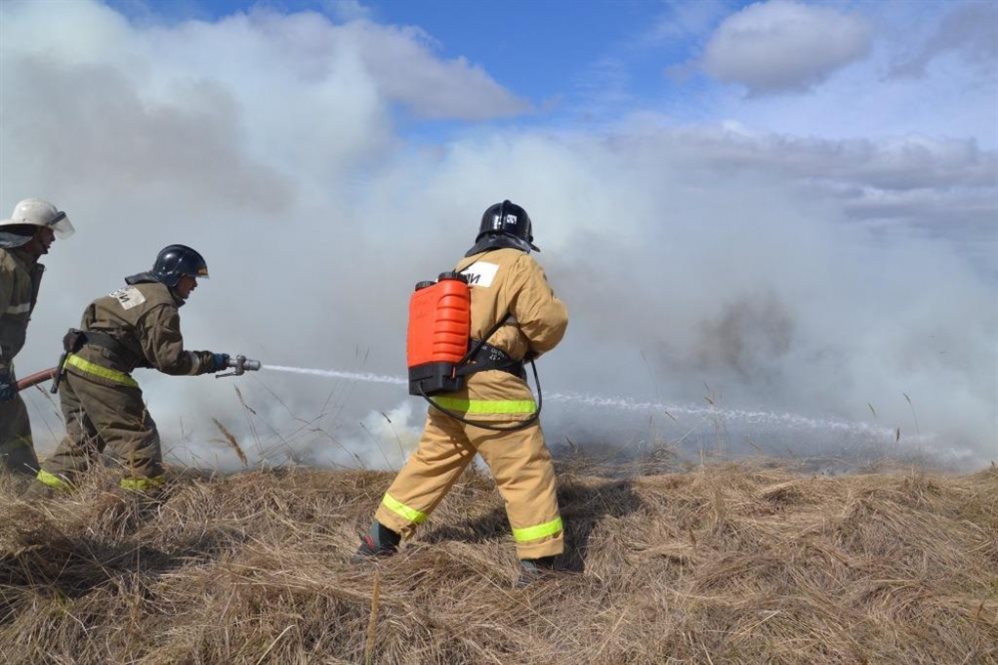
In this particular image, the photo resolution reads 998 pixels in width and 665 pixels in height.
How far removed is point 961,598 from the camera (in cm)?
338

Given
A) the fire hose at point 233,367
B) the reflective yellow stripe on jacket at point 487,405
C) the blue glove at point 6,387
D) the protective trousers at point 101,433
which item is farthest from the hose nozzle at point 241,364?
the reflective yellow stripe on jacket at point 487,405

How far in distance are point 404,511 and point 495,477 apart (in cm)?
50

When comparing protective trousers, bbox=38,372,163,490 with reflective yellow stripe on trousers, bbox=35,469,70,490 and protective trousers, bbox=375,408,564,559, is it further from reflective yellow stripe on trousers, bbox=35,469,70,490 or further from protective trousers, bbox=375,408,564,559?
protective trousers, bbox=375,408,564,559

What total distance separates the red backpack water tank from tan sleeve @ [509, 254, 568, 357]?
25cm

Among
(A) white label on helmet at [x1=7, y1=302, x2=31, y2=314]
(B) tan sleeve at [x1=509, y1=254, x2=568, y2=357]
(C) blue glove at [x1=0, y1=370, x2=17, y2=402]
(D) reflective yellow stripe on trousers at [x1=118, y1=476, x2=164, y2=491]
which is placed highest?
(B) tan sleeve at [x1=509, y1=254, x2=568, y2=357]

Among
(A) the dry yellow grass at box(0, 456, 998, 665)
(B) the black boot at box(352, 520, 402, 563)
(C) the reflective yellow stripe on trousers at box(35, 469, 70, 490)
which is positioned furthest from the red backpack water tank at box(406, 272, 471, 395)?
(C) the reflective yellow stripe on trousers at box(35, 469, 70, 490)

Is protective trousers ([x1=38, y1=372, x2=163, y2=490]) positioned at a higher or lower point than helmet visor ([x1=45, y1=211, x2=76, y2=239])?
lower

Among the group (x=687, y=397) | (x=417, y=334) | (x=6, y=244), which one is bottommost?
(x=687, y=397)

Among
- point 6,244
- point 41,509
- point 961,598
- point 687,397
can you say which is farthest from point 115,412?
point 687,397

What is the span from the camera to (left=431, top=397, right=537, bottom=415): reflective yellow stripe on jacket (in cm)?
375

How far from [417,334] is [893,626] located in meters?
2.52

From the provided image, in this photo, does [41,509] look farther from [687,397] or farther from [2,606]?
[687,397]

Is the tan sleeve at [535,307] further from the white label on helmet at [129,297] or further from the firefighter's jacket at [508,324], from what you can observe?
the white label on helmet at [129,297]

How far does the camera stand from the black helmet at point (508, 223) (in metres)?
4.14
